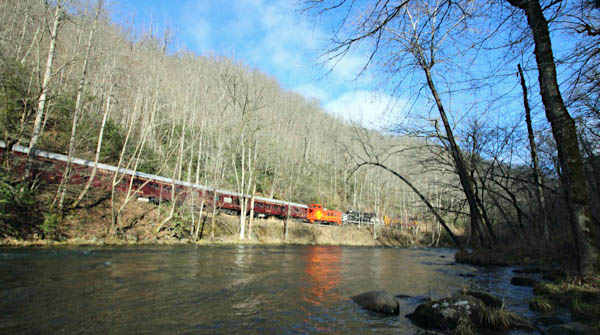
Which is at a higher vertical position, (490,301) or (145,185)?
(145,185)

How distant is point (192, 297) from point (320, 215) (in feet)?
98.5

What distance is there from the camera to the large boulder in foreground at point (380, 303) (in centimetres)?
531

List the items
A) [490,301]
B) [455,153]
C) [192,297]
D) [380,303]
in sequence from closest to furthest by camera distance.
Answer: [490,301], [380,303], [192,297], [455,153]

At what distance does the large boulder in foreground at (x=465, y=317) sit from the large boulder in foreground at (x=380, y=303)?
1.89ft

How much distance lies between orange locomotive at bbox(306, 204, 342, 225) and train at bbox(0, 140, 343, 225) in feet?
0.37

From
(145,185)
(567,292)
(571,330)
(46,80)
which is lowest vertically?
(571,330)

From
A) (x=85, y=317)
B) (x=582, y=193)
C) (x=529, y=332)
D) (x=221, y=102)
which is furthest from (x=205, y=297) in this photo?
(x=221, y=102)

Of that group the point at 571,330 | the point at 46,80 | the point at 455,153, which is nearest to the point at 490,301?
the point at 571,330

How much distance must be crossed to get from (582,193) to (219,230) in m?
22.2

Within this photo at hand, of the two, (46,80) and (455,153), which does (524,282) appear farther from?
(46,80)

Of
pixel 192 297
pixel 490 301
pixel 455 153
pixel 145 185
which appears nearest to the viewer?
pixel 490 301

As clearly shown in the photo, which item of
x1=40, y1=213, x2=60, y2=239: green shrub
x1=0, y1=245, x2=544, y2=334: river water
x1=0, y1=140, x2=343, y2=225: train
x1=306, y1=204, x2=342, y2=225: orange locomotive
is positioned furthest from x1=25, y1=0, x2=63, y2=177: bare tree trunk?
x1=306, y1=204, x2=342, y2=225: orange locomotive

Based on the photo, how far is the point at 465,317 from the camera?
14.2 ft

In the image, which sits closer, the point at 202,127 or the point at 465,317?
the point at 465,317
